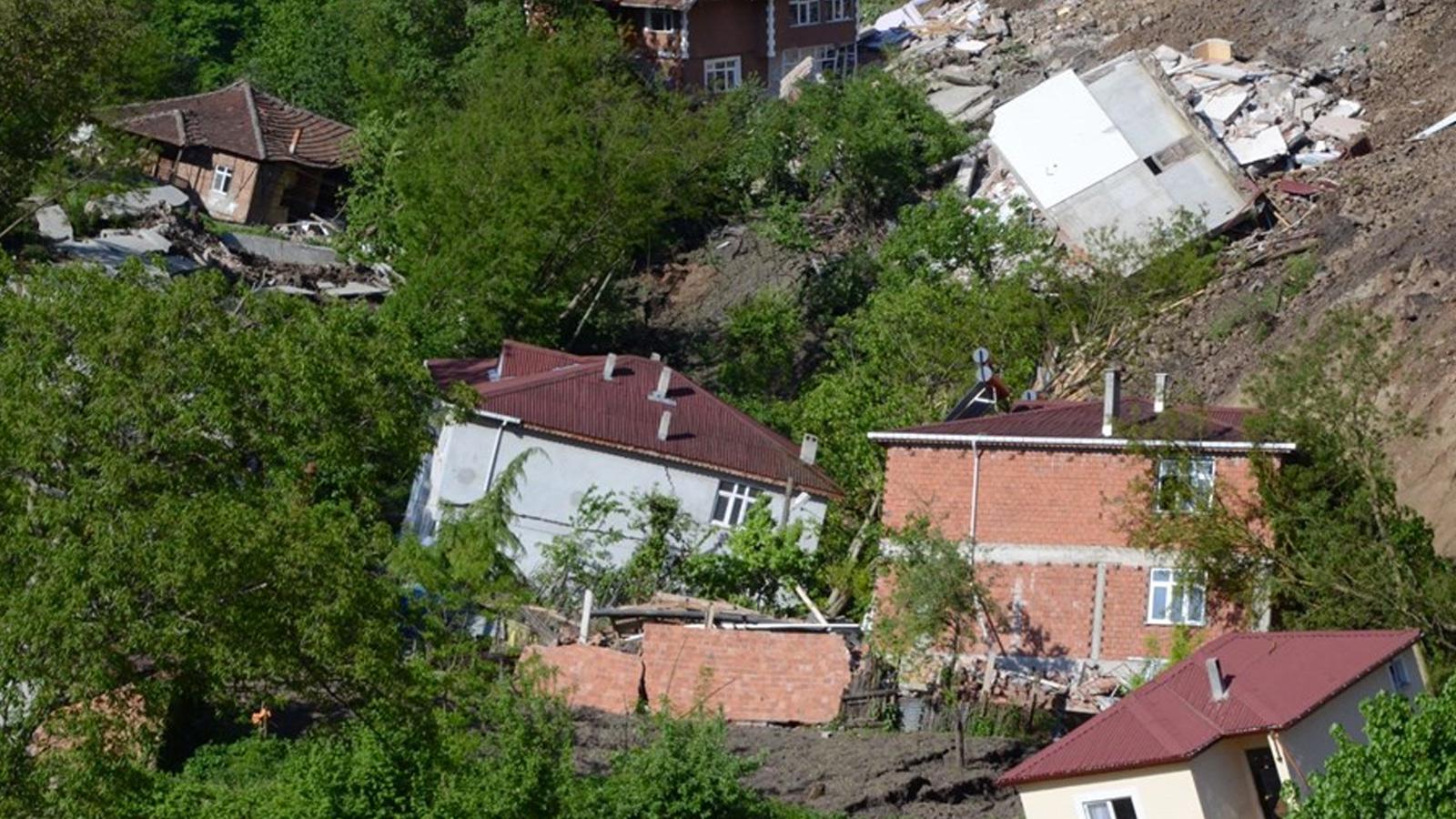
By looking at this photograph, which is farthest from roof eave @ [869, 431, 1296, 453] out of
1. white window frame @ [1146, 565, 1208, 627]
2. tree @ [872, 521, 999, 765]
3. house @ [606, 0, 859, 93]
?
house @ [606, 0, 859, 93]

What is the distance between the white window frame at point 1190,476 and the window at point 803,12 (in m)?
29.2

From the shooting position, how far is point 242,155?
195 feet

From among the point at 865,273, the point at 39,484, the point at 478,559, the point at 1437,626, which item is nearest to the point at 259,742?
the point at 478,559

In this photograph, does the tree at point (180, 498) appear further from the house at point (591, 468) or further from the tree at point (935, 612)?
the house at point (591, 468)

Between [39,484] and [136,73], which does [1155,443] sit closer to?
[39,484]

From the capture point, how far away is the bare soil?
106 feet

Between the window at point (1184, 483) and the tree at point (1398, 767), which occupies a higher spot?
the window at point (1184, 483)

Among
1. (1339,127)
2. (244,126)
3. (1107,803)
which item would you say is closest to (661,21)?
(244,126)

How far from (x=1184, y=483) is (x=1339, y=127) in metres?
17.6

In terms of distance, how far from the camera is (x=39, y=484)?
24609 mm

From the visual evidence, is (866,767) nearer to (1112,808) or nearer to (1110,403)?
(1112,808)

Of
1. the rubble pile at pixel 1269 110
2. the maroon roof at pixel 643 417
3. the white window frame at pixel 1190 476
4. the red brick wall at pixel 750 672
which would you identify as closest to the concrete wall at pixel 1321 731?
the white window frame at pixel 1190 476

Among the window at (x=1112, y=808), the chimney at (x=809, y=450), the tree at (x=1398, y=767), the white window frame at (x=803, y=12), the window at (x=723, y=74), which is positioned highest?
the white window frame at (x=803, y=12)

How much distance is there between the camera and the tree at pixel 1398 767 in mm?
23516
